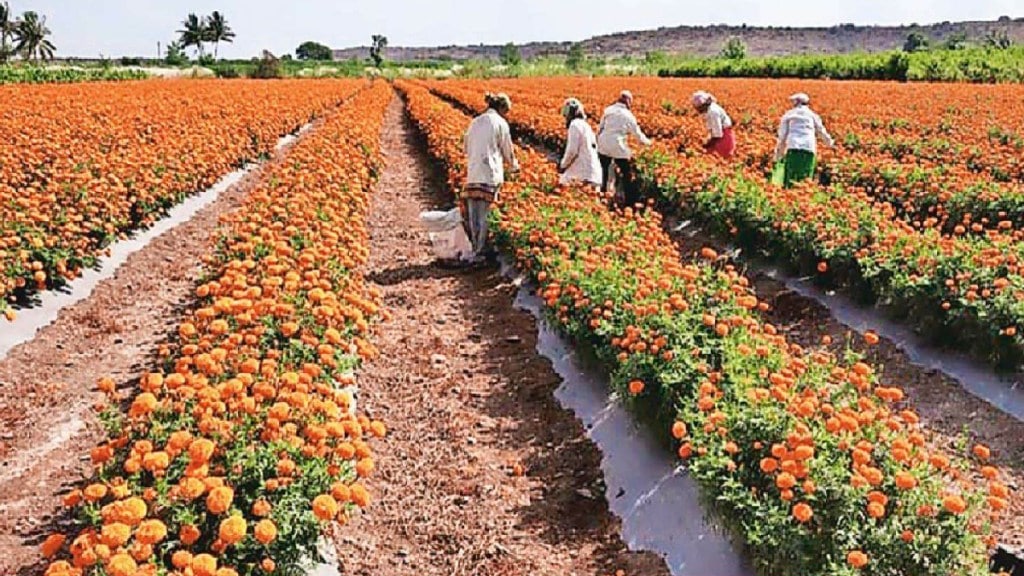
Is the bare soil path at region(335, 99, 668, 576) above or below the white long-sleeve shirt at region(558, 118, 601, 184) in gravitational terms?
below

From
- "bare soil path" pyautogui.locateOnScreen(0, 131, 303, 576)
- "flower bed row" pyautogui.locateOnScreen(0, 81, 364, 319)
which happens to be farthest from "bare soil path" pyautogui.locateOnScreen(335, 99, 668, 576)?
"flower bed row" pyautogui.locateOnScreen(0, 81, 364, 319)

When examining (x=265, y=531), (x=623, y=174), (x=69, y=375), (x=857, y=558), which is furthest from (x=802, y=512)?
(x=623, y=174)

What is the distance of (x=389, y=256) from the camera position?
1072cm

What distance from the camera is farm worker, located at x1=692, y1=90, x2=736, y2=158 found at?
475 inches

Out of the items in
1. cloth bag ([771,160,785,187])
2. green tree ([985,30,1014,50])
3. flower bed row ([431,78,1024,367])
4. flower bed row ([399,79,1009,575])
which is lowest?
green tree ([985,30,1014,50])

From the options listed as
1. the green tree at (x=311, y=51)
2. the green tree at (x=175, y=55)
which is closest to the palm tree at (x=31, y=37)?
the green tree at (x=175, y=55)

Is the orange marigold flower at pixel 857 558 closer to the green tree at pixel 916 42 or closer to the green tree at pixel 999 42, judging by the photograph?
the green tree at pixel 999 42

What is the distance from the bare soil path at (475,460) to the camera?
4512 mm

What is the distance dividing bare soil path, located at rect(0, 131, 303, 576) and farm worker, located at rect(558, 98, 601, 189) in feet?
13.2

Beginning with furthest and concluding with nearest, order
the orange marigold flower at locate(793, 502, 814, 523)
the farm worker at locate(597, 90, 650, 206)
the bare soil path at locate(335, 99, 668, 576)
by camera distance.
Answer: the farm worker at locate(597, 90, 650, 206) < the bare soil path at locate(335, 99, 668, 576) < the orange marigold flower at locate(793, 502, 814, 523)

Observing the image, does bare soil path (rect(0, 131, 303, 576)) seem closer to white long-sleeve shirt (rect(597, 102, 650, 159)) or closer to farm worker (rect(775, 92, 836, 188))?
white long-sleeve shirt (rect(597, 102, 650, 159))

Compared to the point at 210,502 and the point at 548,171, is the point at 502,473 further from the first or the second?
the point at 548,171

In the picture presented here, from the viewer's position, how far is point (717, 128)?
12.5m

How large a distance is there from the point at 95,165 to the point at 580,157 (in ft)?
17.5
